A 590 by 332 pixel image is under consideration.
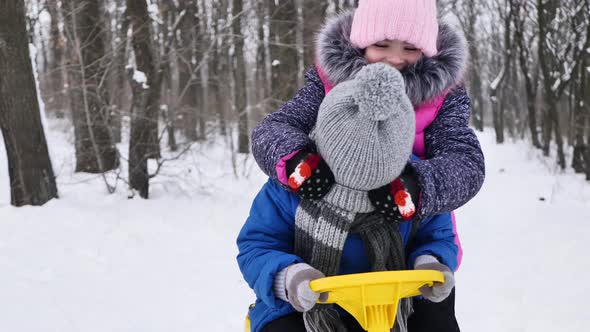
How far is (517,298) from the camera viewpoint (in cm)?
422

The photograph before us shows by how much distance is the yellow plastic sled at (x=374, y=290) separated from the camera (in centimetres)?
143

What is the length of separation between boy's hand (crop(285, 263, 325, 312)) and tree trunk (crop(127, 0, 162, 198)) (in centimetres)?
638

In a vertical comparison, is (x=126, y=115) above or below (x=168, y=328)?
above

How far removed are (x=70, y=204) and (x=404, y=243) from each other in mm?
5718

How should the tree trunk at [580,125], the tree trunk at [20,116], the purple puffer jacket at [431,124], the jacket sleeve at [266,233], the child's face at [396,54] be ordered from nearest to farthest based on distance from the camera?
the purple puffer jacket at [431,124], the jacket sleeve at [266,233], the child's face at [396,54], the tree trunk at [20,116], the tree trunk at [580,125]

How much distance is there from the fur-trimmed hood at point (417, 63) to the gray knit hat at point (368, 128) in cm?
31

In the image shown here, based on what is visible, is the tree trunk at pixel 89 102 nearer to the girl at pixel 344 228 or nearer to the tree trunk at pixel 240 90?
the tree trunk at pixel 240 90

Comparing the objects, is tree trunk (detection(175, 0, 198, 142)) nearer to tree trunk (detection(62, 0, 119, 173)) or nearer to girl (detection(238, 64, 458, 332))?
tree trunk (detection(62, 0, 119, 173))

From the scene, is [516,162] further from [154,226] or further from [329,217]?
[329,217]

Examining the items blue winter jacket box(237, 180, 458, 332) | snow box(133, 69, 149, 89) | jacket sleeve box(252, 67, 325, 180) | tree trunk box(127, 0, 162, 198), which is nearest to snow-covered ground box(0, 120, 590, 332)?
tree trunk box(127, 0, 162, 198)

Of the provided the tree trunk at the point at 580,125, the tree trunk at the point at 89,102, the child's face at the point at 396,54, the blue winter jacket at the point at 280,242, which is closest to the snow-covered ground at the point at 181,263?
the tree trunk at the point at 89,102

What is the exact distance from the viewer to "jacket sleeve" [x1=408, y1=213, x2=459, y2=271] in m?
1.74

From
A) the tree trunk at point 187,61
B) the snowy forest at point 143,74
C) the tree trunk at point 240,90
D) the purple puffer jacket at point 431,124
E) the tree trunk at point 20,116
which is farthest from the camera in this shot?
the tree trunk at point 240,90

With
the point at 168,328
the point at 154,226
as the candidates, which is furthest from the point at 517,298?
the point at 154,226
